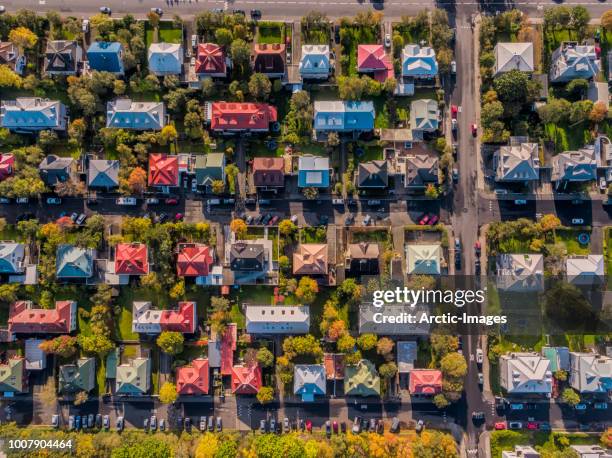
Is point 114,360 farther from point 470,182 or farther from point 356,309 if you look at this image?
point 470,182

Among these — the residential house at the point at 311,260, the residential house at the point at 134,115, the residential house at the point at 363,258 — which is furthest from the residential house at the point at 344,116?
the residential house at the point at 134,115

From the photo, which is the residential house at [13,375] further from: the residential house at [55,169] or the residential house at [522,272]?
the residential house at [522,272]

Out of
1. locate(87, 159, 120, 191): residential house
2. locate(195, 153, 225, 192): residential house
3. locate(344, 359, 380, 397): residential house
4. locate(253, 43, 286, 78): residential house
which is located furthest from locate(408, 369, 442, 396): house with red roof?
locate(87, 159, 120, 191): residential house

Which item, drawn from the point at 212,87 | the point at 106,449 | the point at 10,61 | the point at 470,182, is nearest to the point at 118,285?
the point at 106,449

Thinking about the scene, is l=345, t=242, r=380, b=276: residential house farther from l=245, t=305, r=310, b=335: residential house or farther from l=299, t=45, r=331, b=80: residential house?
l=299, t=45, r=331, b=80: residential house

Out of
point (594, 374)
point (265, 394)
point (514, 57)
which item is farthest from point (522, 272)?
point (265, 394)

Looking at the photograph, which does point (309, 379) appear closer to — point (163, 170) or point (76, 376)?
point (76, 376)
